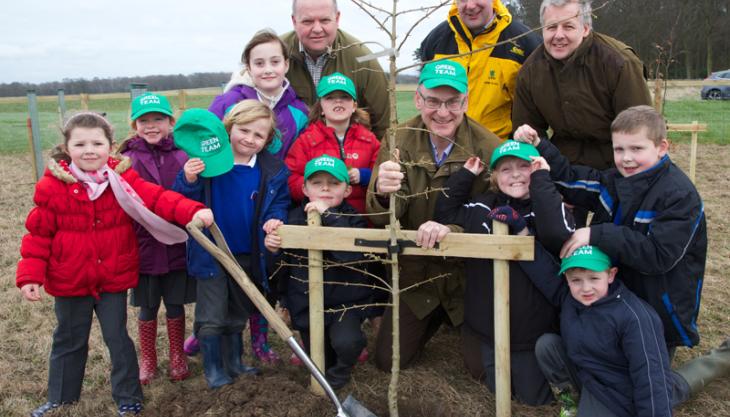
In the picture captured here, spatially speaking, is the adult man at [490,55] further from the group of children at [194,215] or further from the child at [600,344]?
the child at [600,344]

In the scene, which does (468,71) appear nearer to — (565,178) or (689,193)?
(565,178)

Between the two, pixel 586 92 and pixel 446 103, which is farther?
pixel 586 92

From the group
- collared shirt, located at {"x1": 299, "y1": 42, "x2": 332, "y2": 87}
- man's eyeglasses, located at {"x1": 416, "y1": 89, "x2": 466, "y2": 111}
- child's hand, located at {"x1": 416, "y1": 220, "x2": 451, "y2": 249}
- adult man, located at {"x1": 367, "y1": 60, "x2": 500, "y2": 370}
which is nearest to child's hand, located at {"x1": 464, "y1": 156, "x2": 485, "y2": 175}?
adult man, located at {"x1": 367, "y1": 60, "x2": 500, "y2": 370}

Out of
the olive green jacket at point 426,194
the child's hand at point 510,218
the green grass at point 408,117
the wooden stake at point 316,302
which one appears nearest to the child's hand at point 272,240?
the wooden stake at point 316,302

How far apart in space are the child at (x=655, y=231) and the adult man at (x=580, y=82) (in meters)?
0.65

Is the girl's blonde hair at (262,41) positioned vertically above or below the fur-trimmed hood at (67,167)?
above

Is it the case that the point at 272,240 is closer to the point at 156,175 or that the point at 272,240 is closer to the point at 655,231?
the point at 156,175

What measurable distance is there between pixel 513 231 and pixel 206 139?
68.1 inches

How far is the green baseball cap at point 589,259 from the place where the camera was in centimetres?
292

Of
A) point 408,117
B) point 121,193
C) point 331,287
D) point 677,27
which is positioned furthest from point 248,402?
point 677,27

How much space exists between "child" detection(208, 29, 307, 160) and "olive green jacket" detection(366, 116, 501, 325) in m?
0.69

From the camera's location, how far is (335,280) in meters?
3.62

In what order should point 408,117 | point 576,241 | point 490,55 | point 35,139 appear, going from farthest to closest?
point 408,117 < point 35,139 < point 490,55 < point 576,241

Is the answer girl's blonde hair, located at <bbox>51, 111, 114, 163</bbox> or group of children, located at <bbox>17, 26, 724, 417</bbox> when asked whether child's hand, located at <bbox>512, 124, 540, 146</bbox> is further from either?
girl's blonde hair, located at <bbox>51, 111, 114, 163</bbox>
